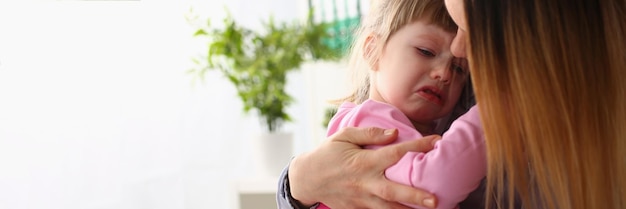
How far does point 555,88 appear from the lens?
989 mm

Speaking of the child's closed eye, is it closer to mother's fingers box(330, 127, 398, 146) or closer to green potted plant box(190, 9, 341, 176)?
mother's fingers box(330, 127, 398, 146)

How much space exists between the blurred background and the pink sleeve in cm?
134

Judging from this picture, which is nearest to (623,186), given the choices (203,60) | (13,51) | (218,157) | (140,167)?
(13,51)

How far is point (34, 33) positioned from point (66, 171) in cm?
42

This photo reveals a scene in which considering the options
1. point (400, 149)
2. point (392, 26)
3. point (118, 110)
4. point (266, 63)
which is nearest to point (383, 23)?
point (392, 26)

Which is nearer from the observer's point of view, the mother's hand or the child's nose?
the mother's hand

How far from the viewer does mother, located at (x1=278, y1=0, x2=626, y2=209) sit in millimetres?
992

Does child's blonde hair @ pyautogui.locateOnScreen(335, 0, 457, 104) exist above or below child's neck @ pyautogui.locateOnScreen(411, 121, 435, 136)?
above

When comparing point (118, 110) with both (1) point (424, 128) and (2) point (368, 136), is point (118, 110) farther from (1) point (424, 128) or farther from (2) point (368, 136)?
(2) point (368, 136)

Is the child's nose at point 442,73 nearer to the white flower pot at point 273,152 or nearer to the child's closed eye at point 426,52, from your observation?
the child's closed eye at point 426,52

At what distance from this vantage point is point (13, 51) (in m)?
2.10

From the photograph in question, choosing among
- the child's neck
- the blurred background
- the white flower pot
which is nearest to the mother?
the child's neck

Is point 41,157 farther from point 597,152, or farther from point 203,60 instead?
point 597,152

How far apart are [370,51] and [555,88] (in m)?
0.40
